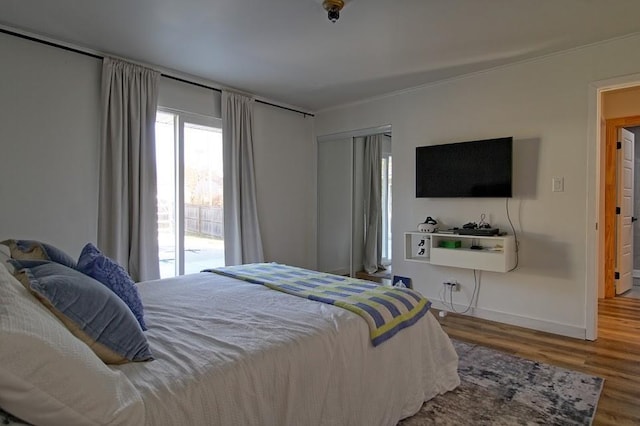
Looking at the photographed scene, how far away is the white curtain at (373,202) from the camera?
4.86 metres

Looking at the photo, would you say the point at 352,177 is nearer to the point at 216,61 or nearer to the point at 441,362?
the point at 216,61

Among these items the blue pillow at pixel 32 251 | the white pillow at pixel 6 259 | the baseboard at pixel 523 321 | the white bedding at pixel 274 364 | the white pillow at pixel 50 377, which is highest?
the blue pillow at pixel 32 251

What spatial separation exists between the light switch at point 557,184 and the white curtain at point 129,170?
372 centimetres

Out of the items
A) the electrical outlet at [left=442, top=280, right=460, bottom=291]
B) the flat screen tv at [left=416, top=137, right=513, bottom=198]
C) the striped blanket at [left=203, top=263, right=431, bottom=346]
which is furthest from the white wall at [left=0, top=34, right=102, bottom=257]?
the electrical outlet at [left=442, top=280, right=460, bottom=291]

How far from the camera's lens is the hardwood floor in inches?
84.7

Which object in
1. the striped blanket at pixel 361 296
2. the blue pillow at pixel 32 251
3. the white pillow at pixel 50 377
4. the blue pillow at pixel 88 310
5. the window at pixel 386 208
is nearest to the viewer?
the white pillow at pixel 50 377

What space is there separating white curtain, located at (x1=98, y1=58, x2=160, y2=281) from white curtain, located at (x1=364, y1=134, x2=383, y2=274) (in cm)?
266

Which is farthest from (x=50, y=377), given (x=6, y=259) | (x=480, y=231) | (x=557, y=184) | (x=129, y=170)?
(x=557, y=184)

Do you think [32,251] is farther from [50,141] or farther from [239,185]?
[239,185]

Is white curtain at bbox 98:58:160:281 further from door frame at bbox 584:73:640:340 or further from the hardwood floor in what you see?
door frame at bbox 584:73:640:340

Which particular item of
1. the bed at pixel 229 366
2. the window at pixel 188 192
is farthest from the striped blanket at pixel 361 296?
the window at pixel 188 192

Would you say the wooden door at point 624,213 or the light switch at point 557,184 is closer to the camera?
the light switch at point 557,184

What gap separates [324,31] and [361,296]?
2.04m

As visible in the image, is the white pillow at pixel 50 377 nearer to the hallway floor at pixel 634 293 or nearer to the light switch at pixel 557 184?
the light switch at pixel 557 184
